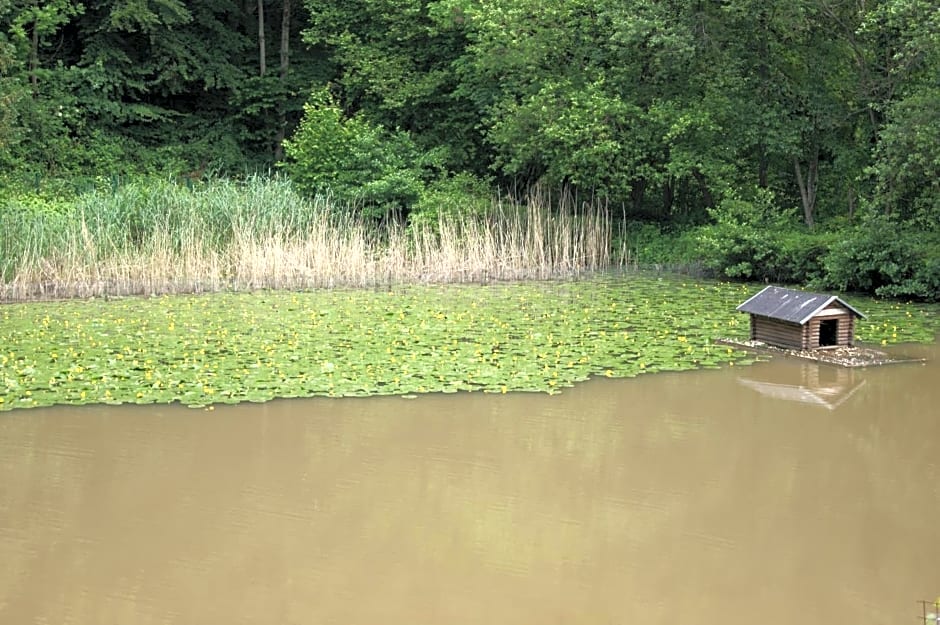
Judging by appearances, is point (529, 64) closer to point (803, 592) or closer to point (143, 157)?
point (143, 157)

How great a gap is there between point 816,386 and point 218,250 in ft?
27.4

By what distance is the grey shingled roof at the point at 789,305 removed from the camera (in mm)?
8992

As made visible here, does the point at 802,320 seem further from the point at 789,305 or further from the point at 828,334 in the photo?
the point at 828,334

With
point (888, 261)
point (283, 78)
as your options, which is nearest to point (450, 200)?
point (888, 261)

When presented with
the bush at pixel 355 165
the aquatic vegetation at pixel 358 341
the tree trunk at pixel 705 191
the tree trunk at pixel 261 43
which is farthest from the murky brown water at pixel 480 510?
the tree trunk at pixel 261 43

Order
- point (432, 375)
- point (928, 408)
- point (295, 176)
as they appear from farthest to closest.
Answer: point (295, 176), point (432, 375), point (928, 408)

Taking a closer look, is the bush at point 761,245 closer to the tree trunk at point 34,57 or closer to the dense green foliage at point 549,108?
the dense green foliage at point 549,108

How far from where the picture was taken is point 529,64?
17344 mm

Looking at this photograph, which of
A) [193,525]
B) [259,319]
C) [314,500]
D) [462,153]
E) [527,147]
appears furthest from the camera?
[462,153]

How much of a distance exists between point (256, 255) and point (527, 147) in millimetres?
5808

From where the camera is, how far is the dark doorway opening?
929 centimetres

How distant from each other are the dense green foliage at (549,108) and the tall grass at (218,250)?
2.22 meters

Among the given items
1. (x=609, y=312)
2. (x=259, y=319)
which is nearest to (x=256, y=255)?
(x=259, y=319)

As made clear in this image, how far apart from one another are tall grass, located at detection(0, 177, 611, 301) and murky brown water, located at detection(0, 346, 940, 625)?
5.64 m
